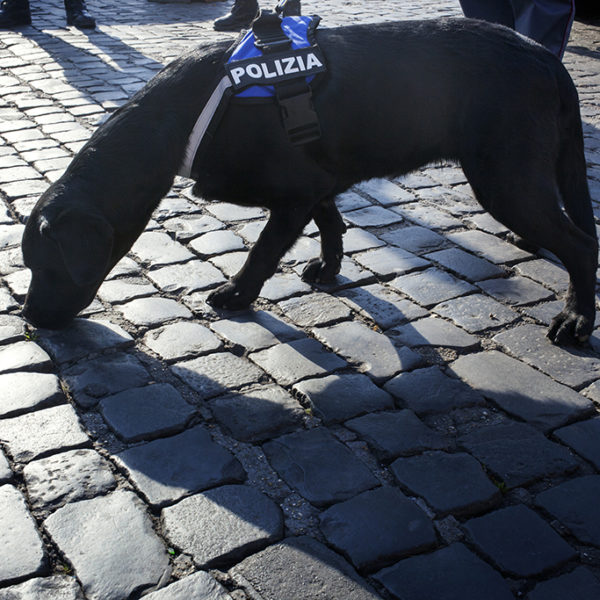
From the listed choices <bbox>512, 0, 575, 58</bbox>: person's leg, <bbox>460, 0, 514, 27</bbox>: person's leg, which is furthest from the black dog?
<bbox>460, 0, 514, 27</bbox>: person's leg

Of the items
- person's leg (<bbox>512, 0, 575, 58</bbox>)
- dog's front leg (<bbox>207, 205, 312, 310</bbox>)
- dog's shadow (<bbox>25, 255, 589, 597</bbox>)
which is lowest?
dog's shadow (<bbox>25, 255, 589, 597</bbox>)

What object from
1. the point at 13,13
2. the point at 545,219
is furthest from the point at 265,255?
the point at 13,13

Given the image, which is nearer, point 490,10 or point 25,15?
point 490,10

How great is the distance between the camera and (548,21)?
5887 mm

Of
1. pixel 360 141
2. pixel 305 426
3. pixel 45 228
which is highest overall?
pixel 360 141

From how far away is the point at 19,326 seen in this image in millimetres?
3467

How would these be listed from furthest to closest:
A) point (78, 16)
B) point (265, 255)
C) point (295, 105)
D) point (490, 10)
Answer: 1. point (78, 16)
2. point (490, 10)
3. point (265, 255)
4. point (295, 105)

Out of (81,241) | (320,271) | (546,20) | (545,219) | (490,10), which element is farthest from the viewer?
(490,10)

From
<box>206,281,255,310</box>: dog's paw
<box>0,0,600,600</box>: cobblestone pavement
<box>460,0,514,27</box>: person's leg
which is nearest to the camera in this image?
<box>0,0,600,600</box>: cobblestone pavement

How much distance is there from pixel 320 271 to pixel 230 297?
56cm

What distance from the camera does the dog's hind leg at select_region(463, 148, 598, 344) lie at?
3.30 m

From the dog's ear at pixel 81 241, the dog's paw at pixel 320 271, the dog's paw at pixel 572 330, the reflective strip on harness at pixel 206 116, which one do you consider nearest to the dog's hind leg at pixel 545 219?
the dog's paw at pixel 572 330

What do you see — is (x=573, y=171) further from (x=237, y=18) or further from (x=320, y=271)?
(x=237, y=18)

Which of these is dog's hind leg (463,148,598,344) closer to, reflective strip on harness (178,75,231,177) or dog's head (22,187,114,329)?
reflective strip on harness (178,75,231,177)
